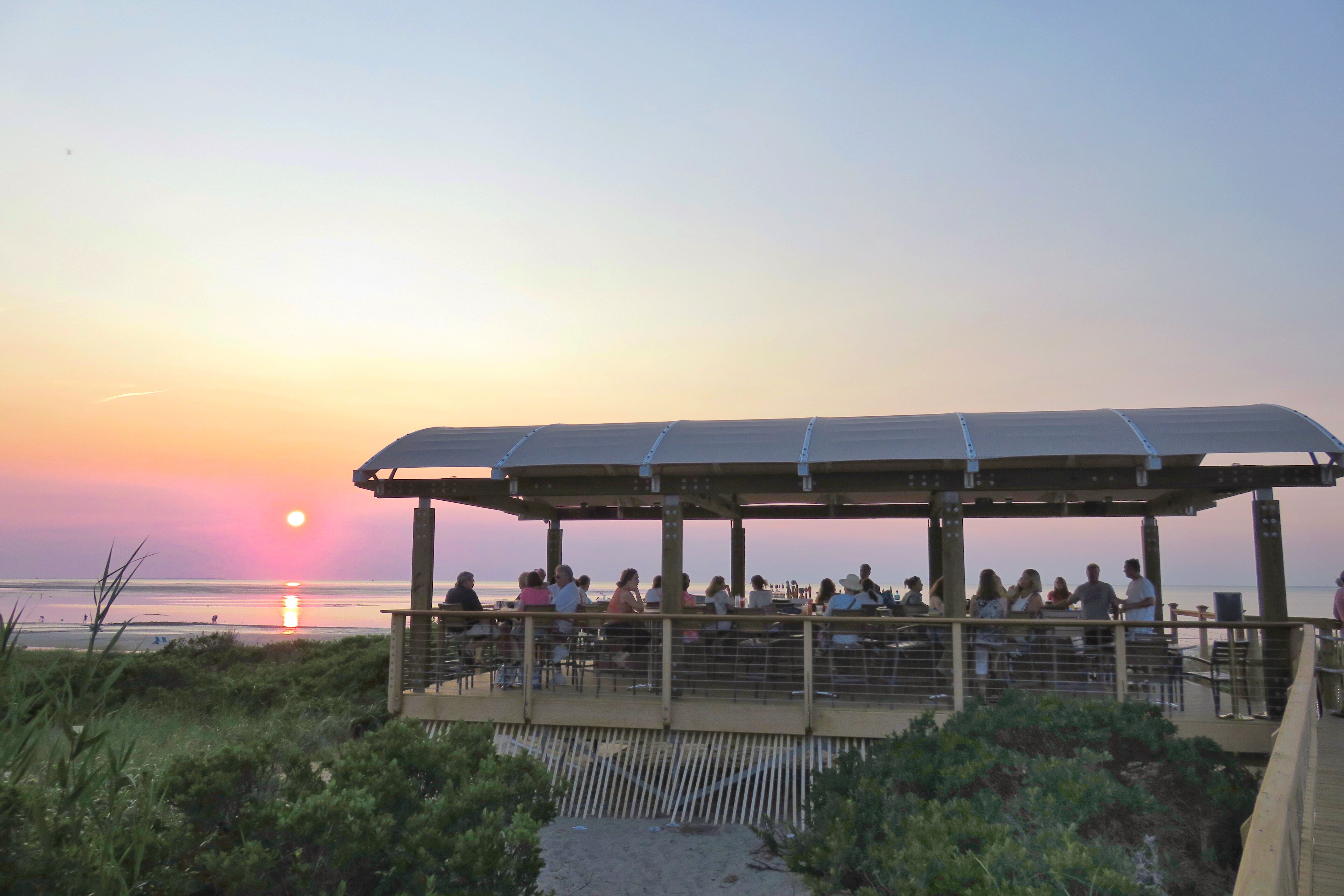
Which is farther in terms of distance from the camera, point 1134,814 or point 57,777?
point 1134,814

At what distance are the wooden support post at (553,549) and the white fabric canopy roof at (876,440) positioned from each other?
3.01 m

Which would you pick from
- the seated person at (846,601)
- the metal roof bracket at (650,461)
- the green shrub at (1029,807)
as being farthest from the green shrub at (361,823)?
the metal roof bracket at (650,461)

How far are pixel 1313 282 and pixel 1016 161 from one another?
19.1ft

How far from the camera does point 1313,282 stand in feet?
45.3

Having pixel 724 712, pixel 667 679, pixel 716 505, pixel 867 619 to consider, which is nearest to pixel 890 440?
pixel 867 619

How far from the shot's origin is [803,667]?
896cm

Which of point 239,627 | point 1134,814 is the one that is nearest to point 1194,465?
point 1134,814

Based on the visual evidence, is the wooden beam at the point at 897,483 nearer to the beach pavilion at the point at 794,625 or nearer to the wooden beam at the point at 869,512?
the beach pavilion at the point at 794,625

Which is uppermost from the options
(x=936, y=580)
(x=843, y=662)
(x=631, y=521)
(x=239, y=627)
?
(x=631, y=521)

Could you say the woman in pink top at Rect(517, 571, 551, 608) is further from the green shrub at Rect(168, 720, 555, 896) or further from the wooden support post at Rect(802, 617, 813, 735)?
the green shrub at Rect(168, 720, 555, 896)

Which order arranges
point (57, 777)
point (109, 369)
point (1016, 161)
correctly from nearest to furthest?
point (57, 777)
point (1016, 161)
point (109, 369)

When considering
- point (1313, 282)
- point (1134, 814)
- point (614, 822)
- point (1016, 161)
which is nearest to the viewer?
point (1134, 814)

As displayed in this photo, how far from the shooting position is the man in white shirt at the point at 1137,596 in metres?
9.22

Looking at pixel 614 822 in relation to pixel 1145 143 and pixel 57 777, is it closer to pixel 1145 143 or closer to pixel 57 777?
pixel 57 777
